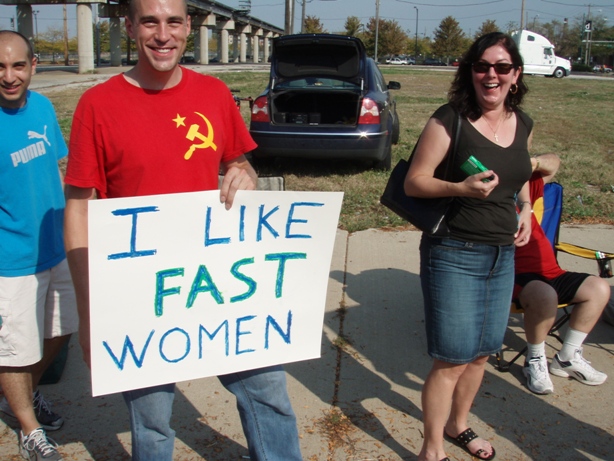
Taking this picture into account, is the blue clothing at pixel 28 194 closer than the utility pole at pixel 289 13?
Yes

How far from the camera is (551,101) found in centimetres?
2134

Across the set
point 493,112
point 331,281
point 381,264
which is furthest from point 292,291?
point 381,264

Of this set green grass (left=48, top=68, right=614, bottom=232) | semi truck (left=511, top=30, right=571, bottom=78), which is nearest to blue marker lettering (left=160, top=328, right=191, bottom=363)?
green grass (left=48, top=68, right=614, bottom=232)

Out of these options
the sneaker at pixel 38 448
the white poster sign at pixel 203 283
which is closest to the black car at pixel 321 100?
the sneaker at pixel 38 448

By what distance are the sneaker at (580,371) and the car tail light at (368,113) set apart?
4.87 m

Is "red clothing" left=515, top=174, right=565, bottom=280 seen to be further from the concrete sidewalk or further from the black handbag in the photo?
the black handbag

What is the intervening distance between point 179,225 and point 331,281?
279cm

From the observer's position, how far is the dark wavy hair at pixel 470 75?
8.30ft

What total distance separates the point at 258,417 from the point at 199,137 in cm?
98

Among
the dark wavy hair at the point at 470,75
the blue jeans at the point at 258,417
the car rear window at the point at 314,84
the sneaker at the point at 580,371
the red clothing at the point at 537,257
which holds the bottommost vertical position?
the sneaker at the point at 580,371

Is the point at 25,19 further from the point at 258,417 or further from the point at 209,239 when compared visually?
the point at 258,417

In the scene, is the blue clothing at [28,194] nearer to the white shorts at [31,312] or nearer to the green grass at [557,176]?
the white shorts at [31,312]

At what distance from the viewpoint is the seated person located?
3.33 meters

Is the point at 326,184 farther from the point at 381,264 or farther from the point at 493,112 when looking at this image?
the point at 493,112
